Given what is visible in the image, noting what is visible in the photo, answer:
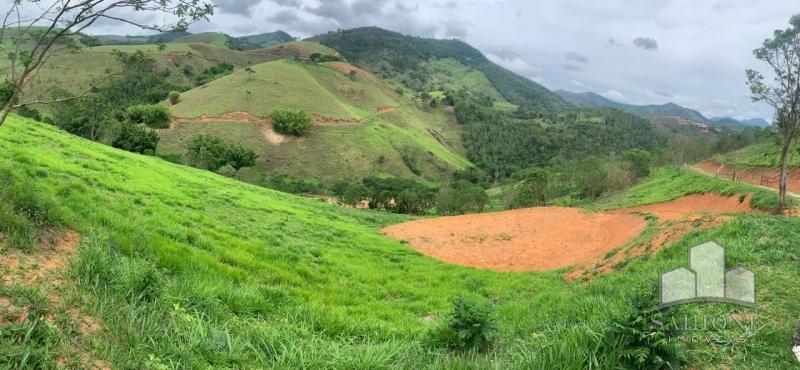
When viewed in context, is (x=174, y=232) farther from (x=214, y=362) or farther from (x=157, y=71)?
(x=157, y=71)

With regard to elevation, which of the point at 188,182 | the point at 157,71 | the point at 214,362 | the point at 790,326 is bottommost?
the point at 188,182

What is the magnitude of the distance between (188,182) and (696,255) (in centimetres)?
2358

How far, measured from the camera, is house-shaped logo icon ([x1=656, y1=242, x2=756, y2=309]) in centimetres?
665

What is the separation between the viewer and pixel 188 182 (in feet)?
79.6

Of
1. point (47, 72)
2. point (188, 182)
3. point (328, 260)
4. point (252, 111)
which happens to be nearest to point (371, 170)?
point (252, 111)

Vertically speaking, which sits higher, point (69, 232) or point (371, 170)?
point (69, 232)

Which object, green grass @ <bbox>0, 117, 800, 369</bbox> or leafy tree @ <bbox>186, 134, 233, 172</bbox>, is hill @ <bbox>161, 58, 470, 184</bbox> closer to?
leafy tree @ <bbox>186, 134, 233, 172</bbox>

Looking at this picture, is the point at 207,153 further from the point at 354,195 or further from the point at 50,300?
the point at 50,300

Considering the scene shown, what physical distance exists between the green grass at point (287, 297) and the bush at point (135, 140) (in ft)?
197

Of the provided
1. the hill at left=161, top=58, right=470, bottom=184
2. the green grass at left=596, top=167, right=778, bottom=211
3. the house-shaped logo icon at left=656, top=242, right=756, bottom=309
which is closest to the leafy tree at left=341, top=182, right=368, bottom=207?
the hill at left=161, top=58, right=470, bottom=184

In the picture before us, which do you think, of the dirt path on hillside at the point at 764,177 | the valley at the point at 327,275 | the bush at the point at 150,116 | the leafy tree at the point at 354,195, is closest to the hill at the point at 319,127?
the bush at the point at 150,116

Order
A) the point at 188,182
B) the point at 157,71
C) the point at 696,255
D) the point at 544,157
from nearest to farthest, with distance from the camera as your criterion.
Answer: the point at 696,255 → the point at 188,182 → the point at 157,71 → the point at 544,157

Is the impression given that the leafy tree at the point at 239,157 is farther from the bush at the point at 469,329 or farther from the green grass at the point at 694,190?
the bush at the point at 469,329

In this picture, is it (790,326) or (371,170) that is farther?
Answer: (371,170)
